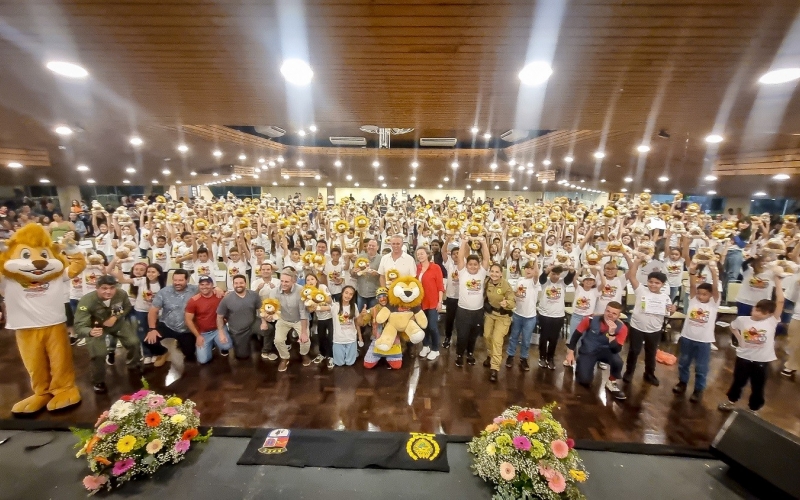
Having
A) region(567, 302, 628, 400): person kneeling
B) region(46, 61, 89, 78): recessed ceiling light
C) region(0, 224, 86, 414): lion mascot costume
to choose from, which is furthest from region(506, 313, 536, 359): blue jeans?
region(46, 61, 89, 78): recessed ceiling light

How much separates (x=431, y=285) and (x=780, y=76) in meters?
3.92

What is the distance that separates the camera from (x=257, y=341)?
512cm

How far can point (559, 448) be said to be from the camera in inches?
90.6

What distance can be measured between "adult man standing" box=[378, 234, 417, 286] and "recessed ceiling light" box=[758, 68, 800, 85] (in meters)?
3.88

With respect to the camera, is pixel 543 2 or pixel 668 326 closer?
pixel 543 2

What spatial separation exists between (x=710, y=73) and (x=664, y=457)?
11.1ft

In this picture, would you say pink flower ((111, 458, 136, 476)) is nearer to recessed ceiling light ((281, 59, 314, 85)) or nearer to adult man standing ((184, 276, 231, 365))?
adult man standing ((184, 276, 231, 365))

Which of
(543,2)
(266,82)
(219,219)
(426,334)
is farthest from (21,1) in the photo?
(219,219)

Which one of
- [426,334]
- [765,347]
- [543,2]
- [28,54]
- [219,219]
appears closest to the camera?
[543,2]

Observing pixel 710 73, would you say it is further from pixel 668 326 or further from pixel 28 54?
pixel 28 54

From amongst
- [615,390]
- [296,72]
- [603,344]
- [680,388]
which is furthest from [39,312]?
[680,388]

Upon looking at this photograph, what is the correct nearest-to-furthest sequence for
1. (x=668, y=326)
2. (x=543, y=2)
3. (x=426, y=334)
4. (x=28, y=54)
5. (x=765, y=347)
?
(x=543, y=2), (x=28, y=54), (x=765, y=347), (x=426, y=334), (x=668, y=326)

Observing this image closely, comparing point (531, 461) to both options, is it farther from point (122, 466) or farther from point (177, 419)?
point (122, 466)

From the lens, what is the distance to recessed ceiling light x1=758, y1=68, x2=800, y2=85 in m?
2.85
